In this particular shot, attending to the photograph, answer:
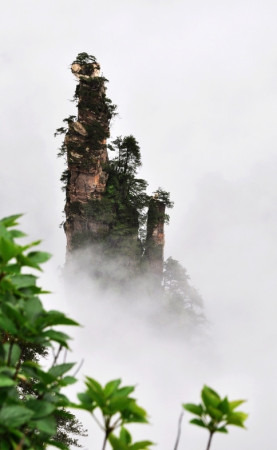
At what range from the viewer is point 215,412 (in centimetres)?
96

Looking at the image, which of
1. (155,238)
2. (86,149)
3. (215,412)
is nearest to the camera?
(215,412)

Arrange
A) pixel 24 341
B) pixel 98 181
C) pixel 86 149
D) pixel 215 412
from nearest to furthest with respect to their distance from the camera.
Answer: pixel 215 412 → pixel 24 341 → pixel 86 149 → pixel 98 181

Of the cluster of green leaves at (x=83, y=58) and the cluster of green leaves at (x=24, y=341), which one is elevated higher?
the cluster of green leaves at (x=83, y=58)

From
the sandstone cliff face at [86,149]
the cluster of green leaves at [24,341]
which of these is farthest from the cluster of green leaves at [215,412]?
the sandstone cliff face at [86,149]

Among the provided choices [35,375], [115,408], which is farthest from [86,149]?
[115,408]

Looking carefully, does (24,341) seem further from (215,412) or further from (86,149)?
(86,149)

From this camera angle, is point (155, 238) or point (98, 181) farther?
point (155, 238)

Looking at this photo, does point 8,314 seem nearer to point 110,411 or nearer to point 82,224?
point 110,411

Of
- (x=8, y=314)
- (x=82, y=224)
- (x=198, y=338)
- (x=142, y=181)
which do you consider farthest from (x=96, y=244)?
(x=8, y=314)

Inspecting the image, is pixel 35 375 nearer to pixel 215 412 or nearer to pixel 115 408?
pixel 115 408

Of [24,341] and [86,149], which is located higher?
[86,149]

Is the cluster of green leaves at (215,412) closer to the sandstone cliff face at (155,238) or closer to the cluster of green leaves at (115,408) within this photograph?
the cluster of green leaves at (115,408)

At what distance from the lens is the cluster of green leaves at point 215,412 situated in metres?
0.96

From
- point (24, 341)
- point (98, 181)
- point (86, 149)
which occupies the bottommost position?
point (24, 341)
